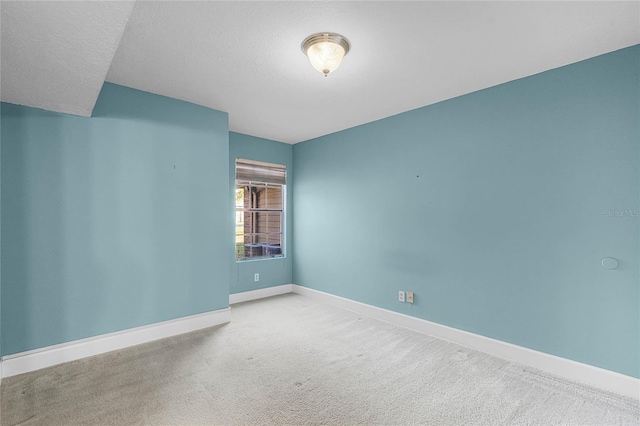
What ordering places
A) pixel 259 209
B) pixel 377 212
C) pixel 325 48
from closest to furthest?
pixel 325 48
pixel 377 212
pixel 259 209

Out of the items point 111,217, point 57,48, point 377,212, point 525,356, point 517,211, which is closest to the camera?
point 57,48

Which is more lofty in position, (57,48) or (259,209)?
(57,48)

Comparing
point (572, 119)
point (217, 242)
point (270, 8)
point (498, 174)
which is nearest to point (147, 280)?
point (217, 242)

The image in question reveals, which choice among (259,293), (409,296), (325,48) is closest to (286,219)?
(259,293)

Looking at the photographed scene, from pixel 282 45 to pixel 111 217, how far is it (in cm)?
227

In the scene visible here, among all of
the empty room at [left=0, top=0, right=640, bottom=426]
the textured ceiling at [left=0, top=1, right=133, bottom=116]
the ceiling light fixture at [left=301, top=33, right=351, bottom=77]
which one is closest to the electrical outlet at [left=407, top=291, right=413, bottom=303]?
the empty room at [left=0, top=0, right=640, bottom=426]

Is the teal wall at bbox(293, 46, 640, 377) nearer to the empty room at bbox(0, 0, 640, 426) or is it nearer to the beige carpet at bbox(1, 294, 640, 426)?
the empty room at bbox(0, 0, 640, 426)

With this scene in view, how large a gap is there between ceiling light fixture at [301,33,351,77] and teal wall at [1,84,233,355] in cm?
188

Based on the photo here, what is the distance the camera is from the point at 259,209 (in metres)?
5.03

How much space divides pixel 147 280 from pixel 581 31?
4.22m

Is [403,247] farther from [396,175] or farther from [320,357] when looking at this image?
[320,357]

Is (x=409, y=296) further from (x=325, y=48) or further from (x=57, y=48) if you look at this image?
(x=57, y=48)

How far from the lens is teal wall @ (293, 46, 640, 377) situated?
232cm

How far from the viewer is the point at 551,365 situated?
8.39 ft
